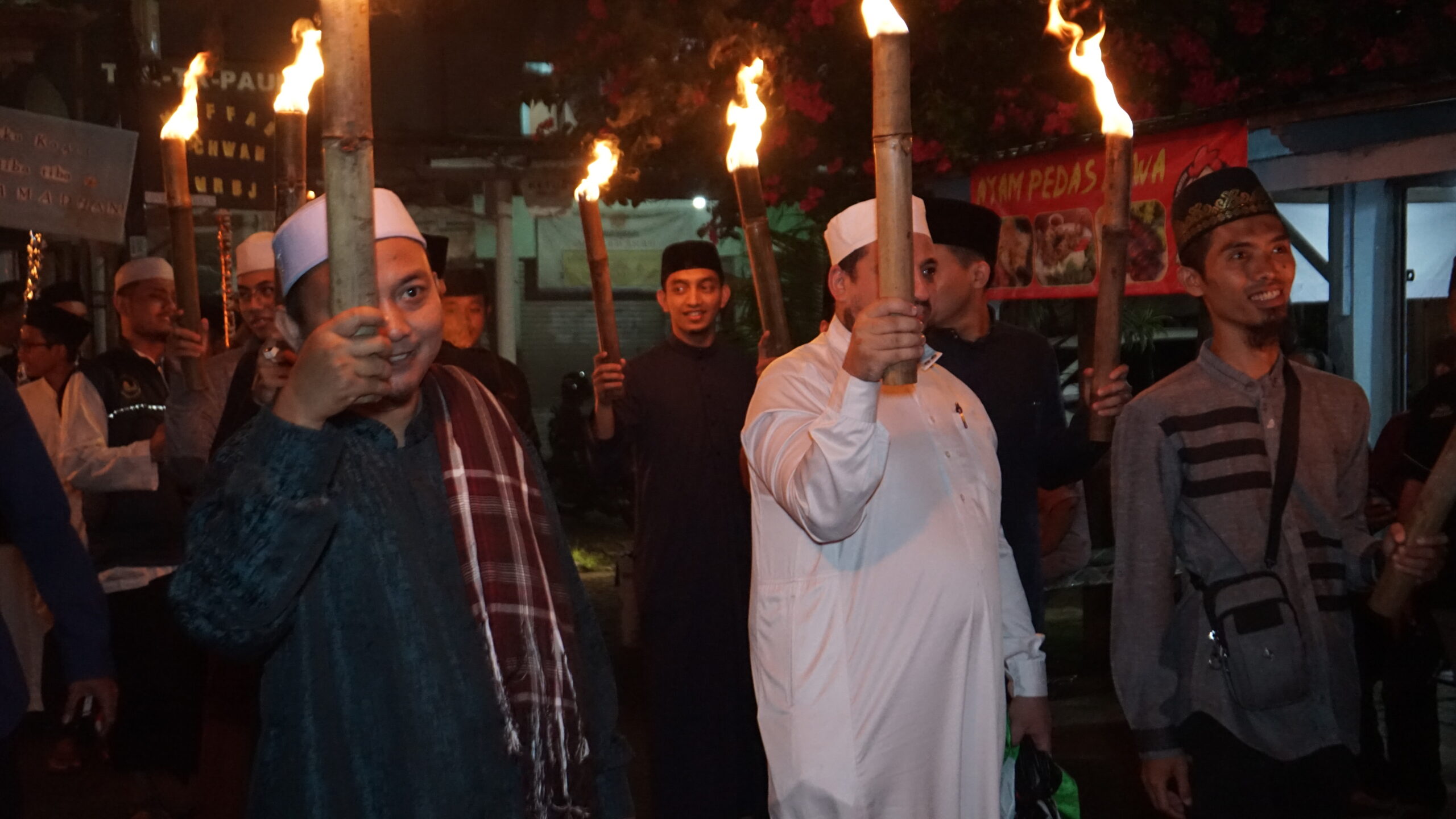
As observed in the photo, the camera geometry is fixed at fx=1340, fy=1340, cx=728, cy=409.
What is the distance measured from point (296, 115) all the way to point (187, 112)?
691 mm

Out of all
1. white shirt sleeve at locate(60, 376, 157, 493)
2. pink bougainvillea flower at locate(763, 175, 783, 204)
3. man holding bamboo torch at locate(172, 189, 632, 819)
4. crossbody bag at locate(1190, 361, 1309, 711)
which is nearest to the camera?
man holding bamboo torch at locate(172, 189, 632, 819)

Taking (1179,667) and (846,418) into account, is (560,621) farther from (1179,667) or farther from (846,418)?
(1179,667)

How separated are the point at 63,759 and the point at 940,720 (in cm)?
623

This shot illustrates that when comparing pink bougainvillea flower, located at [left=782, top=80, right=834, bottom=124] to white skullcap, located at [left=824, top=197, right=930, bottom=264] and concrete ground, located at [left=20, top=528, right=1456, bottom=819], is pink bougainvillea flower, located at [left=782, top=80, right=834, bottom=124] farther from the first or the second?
white skullcap, located at [left=824, top=197, right=930, bottom=264]

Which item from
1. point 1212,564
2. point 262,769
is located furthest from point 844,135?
point 262,769

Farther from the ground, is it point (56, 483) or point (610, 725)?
→ point (56, 483)

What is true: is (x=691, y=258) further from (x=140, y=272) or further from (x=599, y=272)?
(x=140, y=272)

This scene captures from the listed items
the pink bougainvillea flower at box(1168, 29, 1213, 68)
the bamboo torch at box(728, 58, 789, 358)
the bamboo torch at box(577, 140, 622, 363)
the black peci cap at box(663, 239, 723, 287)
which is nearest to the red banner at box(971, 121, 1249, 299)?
the pink bougainvillea flower at box(1168, 29, 1213, 68)

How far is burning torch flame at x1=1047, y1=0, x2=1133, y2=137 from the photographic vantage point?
3375mm

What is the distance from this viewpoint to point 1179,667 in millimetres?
3771

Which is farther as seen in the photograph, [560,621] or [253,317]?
[253,317]

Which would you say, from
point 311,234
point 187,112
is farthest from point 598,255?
point 311,234

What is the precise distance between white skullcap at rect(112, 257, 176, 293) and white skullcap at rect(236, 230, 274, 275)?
3.51ft

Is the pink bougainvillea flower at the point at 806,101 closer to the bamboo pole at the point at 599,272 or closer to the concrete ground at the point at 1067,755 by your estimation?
the concrete ground at the point at 1067,755
